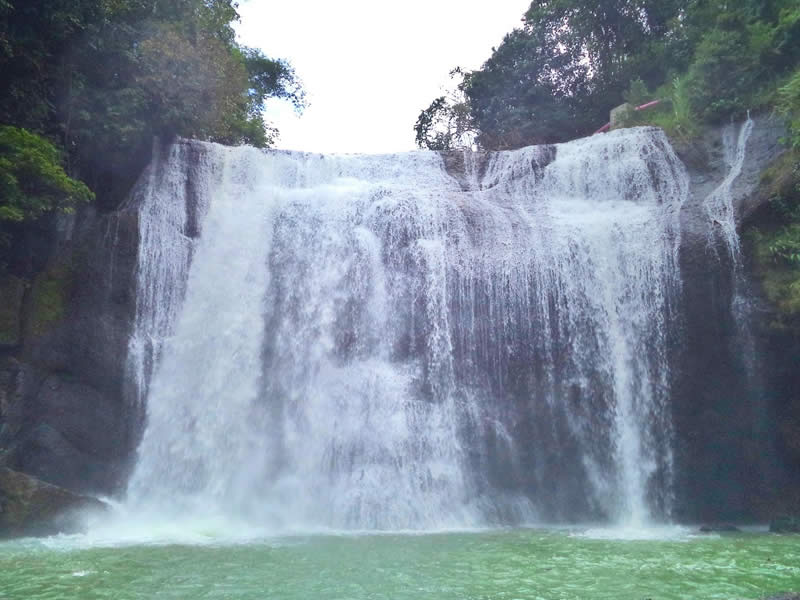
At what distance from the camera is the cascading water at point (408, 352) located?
42.7 ft

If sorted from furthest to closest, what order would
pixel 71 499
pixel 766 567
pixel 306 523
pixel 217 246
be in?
1. pixel 217 246
2. pixel 306 523
3. pixel 71 499
4. pixel 766 567

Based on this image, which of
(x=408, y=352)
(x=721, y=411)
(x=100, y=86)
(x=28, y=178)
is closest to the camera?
(x=28, y=178)

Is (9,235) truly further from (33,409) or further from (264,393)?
(264,393)

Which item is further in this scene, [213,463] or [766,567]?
[213,463]

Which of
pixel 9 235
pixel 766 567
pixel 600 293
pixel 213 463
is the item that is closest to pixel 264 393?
pixel 213 463

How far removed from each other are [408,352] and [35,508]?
6727 millimetres

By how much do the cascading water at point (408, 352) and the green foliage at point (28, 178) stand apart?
1.97 meters

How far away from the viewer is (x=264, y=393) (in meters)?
13.7

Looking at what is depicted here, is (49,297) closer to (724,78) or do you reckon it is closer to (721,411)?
(721,411)

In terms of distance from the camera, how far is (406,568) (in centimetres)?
815

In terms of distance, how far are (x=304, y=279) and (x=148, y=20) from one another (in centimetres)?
755

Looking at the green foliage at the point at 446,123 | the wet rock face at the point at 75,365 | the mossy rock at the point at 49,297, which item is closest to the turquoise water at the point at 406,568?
the wet rock face at the point at 75,365

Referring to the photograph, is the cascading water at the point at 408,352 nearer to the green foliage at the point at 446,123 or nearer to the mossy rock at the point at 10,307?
the mossy rock at the point at 10,307

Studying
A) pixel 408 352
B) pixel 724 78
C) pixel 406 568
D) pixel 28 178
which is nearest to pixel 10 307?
pixel 28 178
